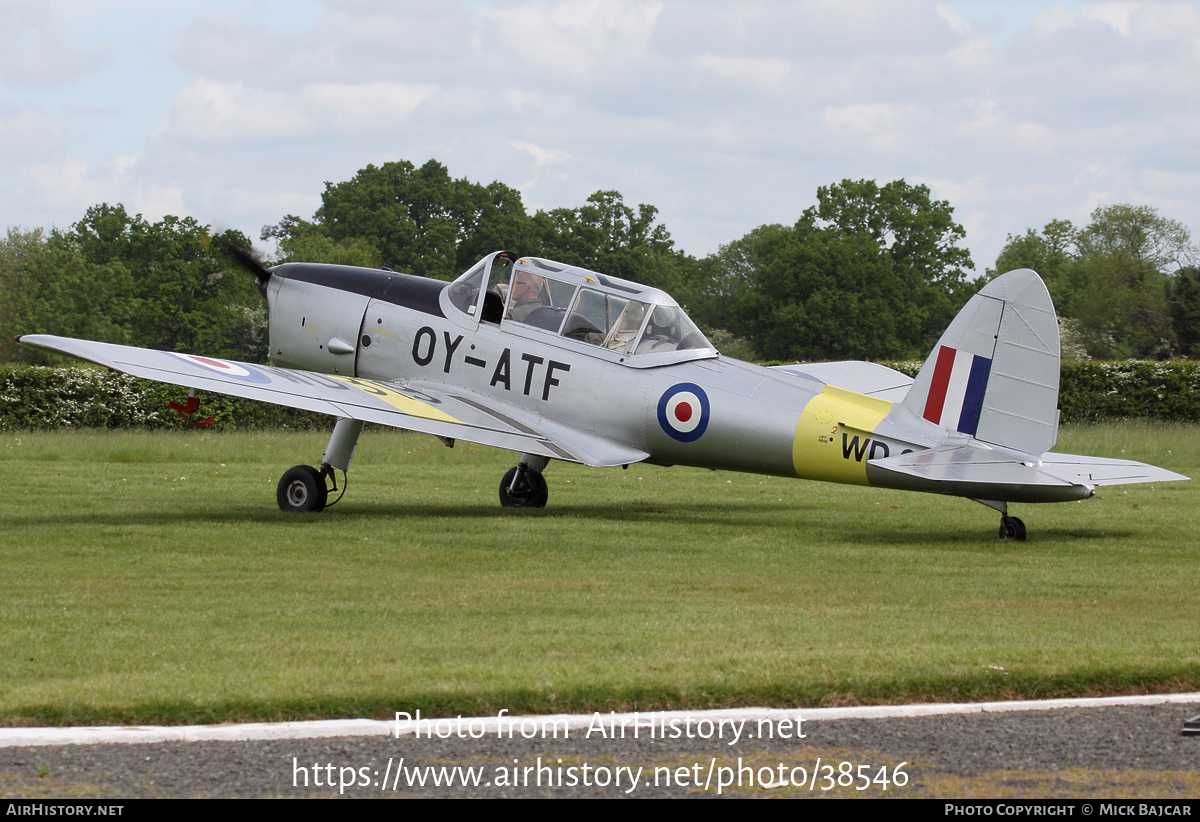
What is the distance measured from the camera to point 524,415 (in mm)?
13570

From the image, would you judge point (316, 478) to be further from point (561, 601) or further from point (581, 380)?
point (561, 601)

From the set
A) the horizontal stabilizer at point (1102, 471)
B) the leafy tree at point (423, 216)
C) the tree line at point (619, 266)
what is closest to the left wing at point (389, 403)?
the horizontal stabilizer at point (1102, 471)

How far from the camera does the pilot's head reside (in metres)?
13.7

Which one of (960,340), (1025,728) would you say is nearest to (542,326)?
(960,340)

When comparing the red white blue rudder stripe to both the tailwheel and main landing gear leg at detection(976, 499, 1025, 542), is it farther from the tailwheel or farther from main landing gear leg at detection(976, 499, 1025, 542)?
the tailwheel

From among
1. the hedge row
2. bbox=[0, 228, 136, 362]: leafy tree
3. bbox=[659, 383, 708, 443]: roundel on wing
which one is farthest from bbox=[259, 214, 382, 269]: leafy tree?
bbox=[659, 383, 708, 443]: roundel on wing

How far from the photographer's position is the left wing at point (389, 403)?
39.6 ft

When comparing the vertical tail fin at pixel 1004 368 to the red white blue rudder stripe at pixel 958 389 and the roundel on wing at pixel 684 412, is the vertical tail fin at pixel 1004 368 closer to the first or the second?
the red white blue rudder stripe at pixel 958 389

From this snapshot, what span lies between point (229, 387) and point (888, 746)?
8785 millimetres

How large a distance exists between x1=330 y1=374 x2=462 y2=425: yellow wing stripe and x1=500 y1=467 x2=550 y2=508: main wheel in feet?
5.80

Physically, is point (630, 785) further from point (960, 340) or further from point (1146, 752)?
point (960, 340)

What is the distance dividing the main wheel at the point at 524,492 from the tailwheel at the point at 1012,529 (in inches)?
214

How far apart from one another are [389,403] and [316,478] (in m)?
1.35

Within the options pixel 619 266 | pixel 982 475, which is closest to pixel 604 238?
pixel 619 266
